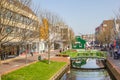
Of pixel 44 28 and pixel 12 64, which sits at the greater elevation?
pixel 44 28

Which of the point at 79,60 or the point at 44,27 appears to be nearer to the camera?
the point at 44,27

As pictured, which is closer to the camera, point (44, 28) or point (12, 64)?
point (12, 64)

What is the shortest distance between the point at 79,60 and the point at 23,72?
3718cm

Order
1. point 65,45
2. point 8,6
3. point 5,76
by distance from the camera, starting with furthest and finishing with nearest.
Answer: point 65,45 → point 5,76 → point 8,6

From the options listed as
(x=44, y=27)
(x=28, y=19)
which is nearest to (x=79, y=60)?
(x=44, y=27)

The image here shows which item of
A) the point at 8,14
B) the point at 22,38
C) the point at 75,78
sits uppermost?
the point at 8,14

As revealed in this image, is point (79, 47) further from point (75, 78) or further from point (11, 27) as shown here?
point (11, 27)

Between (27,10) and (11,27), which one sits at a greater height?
(27,10)

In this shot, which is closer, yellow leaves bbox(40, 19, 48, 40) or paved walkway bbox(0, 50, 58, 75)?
paved walkway bbox(0, 50, 58, 75)

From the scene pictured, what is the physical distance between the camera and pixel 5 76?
31.6m

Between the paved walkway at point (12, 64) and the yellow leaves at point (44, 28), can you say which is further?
the yellow leaves at point (44, 28)

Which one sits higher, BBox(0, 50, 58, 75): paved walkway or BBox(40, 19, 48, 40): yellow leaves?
BBox(40, 19, 48, 40): yellow leaves

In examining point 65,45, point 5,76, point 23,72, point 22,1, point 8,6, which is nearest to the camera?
point 8,6

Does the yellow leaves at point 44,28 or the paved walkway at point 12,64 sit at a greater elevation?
the yellow leaves at point 44,28
